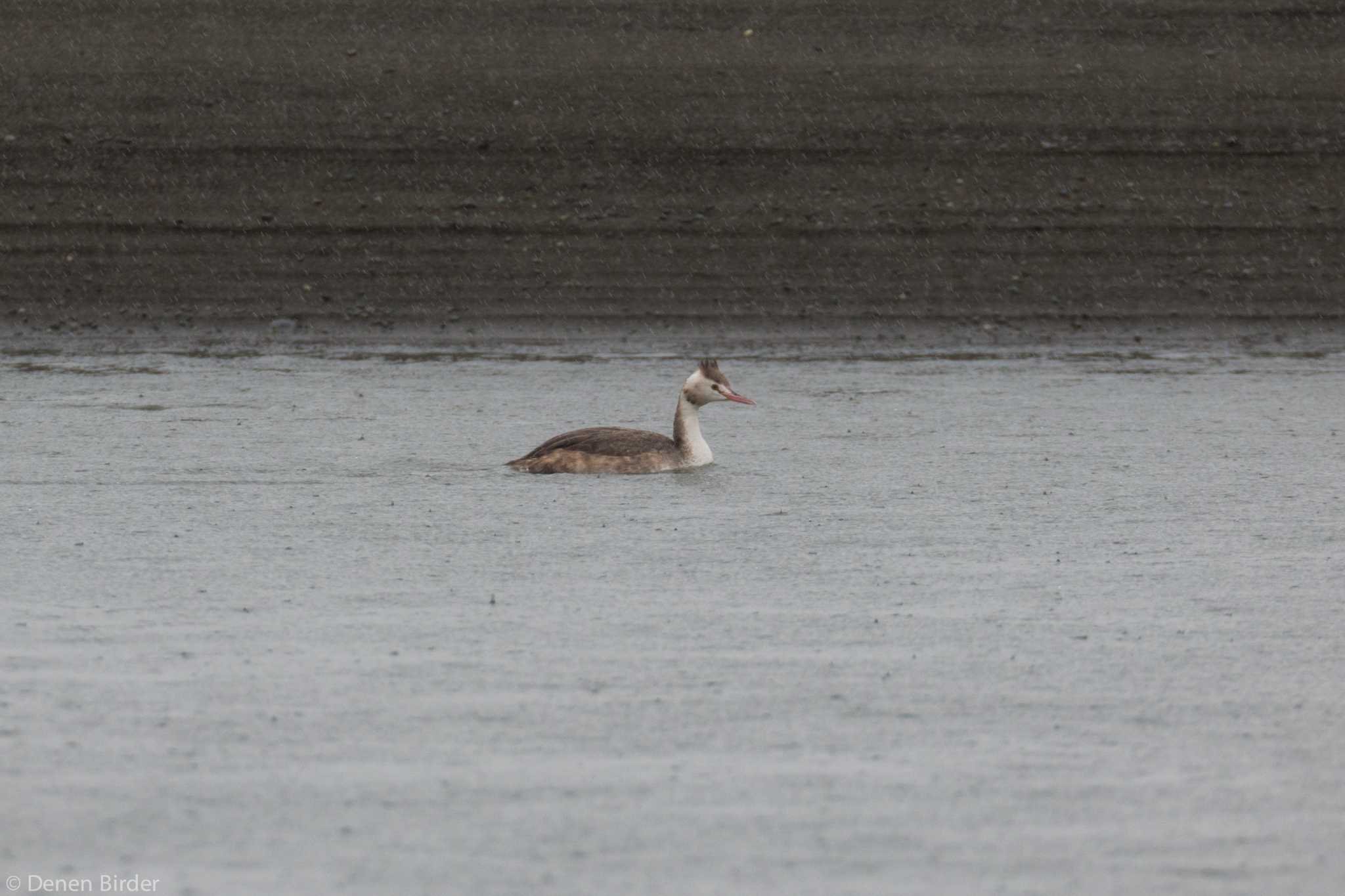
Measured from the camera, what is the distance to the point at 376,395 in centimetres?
1558

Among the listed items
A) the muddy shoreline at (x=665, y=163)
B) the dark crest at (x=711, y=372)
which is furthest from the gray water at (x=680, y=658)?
the muddy shoreline at (x=665, y=163)

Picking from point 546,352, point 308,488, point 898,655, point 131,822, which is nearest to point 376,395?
point 546,352

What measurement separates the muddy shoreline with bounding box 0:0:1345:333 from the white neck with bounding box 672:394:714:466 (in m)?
6.36

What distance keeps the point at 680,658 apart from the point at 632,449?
452 cm

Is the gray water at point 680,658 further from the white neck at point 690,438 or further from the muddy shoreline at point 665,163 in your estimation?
the muddy shoreline at point 665,163

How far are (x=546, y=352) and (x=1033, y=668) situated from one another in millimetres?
10421

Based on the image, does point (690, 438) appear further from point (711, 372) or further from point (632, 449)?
point (711, 372)

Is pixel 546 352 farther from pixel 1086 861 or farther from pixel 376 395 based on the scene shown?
pixel 1086 861

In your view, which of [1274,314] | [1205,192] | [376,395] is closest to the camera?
[376,395]

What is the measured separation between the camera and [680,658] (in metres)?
8.00

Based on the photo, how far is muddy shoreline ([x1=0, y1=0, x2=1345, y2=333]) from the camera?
1945 centimetres

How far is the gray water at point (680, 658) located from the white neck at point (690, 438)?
0.48 ft

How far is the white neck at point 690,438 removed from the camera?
12.6 meters

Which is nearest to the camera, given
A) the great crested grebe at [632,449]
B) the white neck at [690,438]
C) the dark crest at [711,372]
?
the great crested grebe at [632,449]
